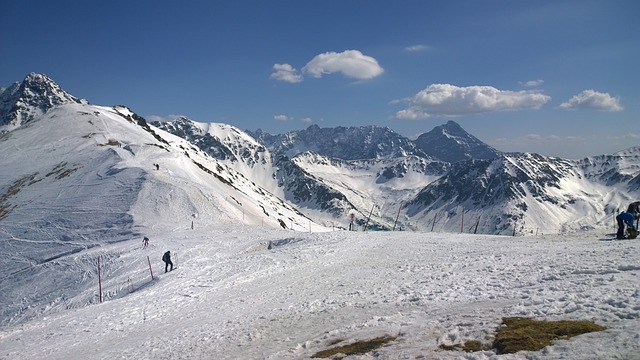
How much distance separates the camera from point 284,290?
2350cm

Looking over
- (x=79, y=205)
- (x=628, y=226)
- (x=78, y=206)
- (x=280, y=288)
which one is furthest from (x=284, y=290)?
(x=79, y=205)

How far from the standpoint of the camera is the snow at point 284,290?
1302 centimetres

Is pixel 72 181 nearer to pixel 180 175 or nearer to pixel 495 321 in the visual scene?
pixel 180 175

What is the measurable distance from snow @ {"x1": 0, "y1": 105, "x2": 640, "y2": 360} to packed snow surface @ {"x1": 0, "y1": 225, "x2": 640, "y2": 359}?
86 mm

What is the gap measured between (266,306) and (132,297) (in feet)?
38.6

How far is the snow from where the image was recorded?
42.7ft

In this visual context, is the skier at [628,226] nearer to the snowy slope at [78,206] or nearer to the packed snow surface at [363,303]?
the packed snow surface at [363,303]

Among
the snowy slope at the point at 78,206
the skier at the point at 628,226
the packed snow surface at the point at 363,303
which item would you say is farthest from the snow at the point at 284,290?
the skier at the point at 628,226

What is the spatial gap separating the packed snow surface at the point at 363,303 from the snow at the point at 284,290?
9cm

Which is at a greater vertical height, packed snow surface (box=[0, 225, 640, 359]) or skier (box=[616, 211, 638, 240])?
skier (box=[616, 211, 638, 240])

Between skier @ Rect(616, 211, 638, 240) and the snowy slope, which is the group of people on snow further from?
the snowy slope

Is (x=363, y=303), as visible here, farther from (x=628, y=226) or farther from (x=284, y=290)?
(x=628, y=226)

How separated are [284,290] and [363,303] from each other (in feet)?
21.9

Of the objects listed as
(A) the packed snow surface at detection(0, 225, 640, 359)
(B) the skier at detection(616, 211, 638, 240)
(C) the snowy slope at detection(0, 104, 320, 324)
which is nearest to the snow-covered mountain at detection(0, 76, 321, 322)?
(C) the snowy slope at detection(0, 104, 320, 324)
